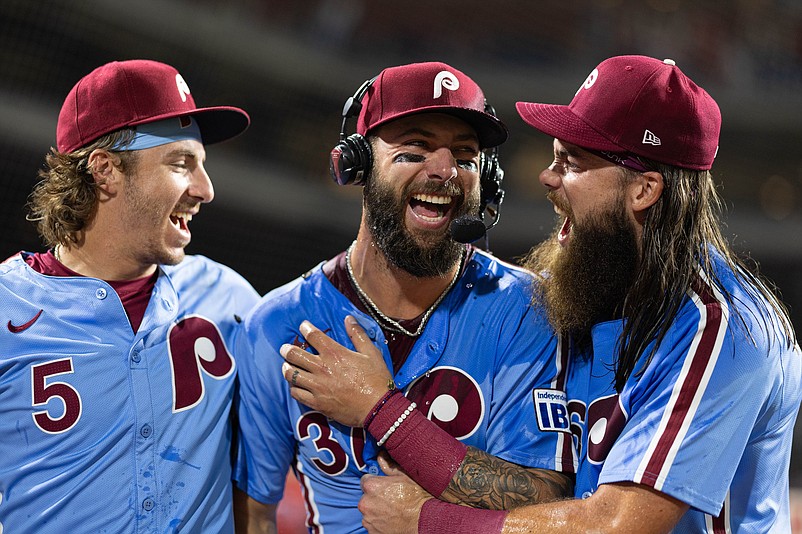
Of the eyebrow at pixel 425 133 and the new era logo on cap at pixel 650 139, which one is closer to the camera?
the new era logo on cap at pixel 650 139

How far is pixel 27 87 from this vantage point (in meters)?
7.64

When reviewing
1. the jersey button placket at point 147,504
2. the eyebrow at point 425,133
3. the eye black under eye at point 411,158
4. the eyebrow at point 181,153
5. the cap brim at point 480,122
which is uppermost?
the cap brim at point 480,122

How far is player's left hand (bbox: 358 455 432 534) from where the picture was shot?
2.06 metres

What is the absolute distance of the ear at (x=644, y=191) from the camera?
2084 mm

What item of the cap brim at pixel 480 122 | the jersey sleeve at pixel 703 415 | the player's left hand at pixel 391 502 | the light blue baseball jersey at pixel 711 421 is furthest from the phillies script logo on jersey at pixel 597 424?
the cap brim at pixel 480 122

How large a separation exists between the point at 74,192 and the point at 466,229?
1293 millimetres

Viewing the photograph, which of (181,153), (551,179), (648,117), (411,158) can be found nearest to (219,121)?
(181,153)

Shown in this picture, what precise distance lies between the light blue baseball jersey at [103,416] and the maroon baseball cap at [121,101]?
0.50 meters

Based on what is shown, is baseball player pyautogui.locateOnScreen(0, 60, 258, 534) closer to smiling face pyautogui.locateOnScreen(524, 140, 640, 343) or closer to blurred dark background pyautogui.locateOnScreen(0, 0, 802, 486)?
smiling face pyautogui.locateOnScreen(524, 140, 640, 343)

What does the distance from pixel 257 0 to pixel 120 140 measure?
721 cm

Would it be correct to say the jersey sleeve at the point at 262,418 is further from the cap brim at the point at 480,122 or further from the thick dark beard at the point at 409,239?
the cap brim at the point at 480,122

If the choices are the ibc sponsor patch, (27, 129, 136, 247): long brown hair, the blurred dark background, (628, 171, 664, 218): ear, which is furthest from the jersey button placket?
the blurred dark background

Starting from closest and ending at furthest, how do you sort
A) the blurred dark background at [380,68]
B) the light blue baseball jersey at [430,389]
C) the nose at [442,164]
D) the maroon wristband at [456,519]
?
the maroon wristband at [456,519]
the light blue baseball jersey at [430,389]
the nose at [442,164]
the blurred dark background at [380,68]

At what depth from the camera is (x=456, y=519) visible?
6.55 ft
